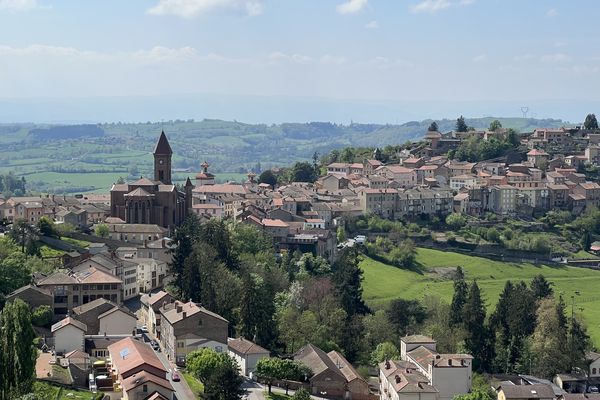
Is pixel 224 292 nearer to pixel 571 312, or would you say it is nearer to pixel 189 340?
pixel 189 340

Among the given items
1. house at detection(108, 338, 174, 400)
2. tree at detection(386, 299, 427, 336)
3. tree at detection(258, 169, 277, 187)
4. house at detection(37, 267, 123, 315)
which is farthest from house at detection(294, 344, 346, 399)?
tree at detection(258, 169, 277, 187)

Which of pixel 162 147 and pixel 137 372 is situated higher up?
pixel 162 147

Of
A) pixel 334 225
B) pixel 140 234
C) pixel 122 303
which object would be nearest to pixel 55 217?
pixel 140 234

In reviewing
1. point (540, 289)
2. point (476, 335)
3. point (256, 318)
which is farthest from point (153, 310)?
point (540, 289)

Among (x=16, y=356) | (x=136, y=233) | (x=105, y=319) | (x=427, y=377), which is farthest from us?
(x=136, y=233)

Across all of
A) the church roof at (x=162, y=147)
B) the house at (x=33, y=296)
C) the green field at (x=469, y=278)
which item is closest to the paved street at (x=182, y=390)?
the house at (x=33, y=296)

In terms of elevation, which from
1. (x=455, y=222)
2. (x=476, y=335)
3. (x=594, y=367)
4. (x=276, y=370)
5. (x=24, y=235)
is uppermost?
(x=24, y=235)

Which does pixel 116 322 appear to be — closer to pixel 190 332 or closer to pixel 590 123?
pixel 190 332
